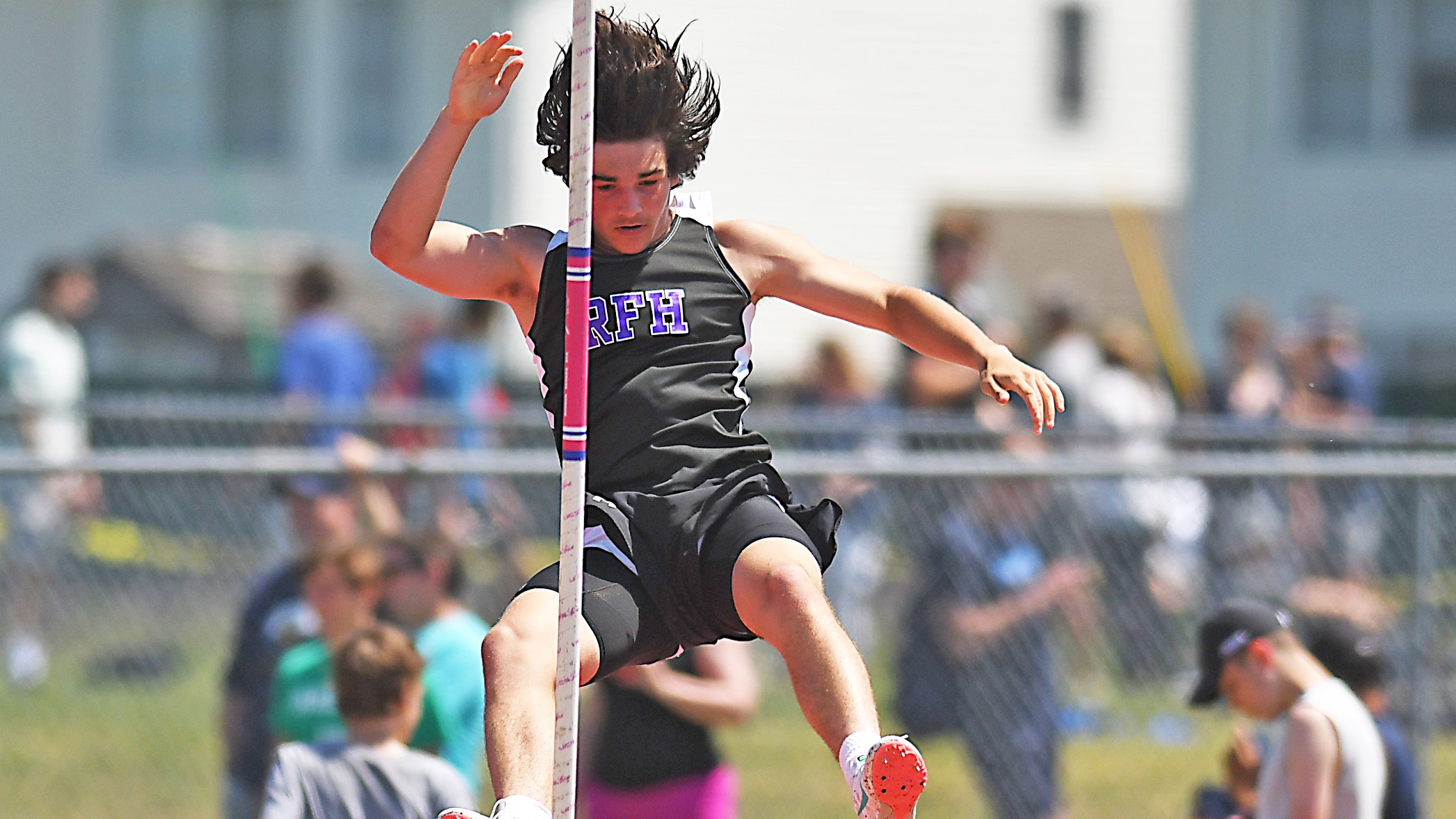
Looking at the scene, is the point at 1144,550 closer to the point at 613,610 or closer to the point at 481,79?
the point at 613,610

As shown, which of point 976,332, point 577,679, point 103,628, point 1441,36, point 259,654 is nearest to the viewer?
point 577,679

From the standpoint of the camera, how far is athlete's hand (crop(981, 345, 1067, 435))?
3.40 metres

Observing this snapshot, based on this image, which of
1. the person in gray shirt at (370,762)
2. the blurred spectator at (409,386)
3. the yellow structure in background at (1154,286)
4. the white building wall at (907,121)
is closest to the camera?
the person in gray shirt at (370,762)

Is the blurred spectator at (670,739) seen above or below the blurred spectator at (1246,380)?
below

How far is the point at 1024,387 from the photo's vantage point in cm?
342

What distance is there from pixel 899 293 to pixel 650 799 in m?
2.71

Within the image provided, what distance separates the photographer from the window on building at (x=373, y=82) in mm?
20141

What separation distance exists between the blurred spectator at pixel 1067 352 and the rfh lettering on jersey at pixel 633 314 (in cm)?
637

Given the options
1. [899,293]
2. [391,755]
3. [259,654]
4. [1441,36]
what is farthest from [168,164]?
[899,293]

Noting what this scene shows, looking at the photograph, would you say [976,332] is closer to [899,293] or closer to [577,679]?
[899,293]

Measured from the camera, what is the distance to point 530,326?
3.63 m

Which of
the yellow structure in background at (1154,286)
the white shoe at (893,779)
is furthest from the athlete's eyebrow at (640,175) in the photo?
the yellow structure in background at (1154,286)

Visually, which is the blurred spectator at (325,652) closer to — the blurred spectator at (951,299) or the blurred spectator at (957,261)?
the blurred spectator at (951,299)

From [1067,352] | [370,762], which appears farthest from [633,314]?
[1067,352]
